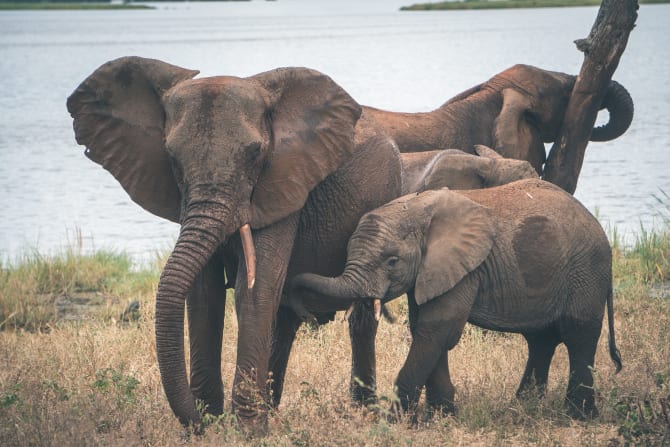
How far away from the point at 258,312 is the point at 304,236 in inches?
26.6

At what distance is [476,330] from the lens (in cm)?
935

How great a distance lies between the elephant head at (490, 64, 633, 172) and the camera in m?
11.0

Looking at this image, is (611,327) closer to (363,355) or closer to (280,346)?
(363,355)

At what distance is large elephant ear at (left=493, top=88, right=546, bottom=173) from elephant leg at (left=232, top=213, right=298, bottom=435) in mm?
4730

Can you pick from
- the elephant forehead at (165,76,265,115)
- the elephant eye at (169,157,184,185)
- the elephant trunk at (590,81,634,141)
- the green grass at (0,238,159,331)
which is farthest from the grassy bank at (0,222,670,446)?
the elephant forehead at (165,76,265,115)

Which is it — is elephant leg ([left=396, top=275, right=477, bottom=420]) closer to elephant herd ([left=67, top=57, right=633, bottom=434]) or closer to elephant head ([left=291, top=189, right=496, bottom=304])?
elephant herd ([left=67, top=57, right=633, bottom=434])

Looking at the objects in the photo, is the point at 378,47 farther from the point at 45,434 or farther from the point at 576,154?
the point at 45,434

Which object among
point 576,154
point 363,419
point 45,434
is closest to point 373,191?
point 363,419

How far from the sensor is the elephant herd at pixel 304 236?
6164 mm

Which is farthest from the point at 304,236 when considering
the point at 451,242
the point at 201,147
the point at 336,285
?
the point at 201,147

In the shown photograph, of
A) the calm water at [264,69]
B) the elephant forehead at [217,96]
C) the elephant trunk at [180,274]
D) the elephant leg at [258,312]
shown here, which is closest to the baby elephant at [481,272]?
the elephant leg at [258,312]

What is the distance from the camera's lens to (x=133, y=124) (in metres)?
6.62

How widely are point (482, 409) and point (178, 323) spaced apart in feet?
6.52

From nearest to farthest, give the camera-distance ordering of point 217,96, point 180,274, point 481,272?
1. point 180,274
2. point 217,96
3. point 481,272
